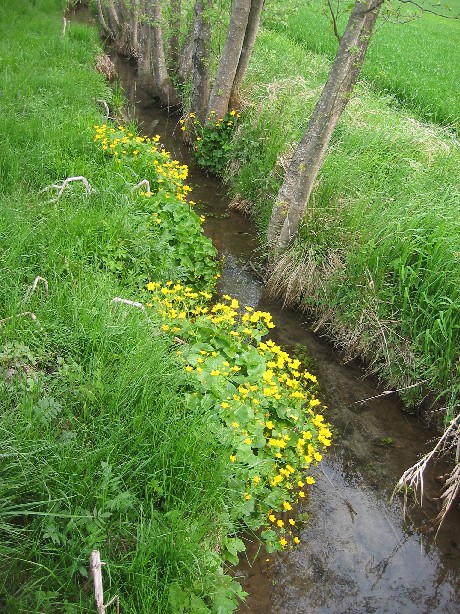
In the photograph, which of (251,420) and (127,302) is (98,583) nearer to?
(251,420)

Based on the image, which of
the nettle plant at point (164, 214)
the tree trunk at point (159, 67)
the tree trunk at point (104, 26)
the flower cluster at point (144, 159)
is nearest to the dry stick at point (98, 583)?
the nettle plant at point (164, 214)

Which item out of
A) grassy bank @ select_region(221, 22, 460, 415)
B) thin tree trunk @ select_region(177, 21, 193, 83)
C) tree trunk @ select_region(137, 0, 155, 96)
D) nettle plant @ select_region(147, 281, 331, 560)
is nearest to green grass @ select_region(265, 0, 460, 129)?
grassy bank @ select_region(221, 22, 460, 415)

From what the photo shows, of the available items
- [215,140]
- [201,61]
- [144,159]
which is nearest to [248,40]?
[201,61]

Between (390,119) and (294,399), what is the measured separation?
581 cm

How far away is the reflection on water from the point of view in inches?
140

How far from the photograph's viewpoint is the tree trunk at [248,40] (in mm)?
8844

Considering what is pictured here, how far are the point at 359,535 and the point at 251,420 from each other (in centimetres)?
134

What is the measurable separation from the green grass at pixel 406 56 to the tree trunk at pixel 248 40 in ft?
1.85

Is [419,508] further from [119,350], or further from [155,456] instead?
[119,350]

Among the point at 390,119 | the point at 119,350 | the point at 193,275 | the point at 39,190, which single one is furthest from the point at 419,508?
the point at 390,119

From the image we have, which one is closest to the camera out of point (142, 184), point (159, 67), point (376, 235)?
point (376, 235)

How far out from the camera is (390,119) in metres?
8.21

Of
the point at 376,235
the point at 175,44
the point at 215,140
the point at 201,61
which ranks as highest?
the point at 201,61

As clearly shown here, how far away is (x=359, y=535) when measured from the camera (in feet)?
13.3
